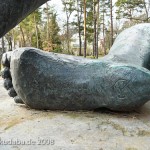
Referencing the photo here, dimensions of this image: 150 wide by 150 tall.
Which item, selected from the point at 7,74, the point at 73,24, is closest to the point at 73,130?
the point at 7,74

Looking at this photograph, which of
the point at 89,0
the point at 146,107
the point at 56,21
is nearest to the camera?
the point at 146,107

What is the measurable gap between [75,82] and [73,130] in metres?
0.66

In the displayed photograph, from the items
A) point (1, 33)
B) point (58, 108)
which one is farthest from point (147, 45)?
point (1, 33)

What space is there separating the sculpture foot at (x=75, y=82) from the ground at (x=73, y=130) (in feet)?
0.40

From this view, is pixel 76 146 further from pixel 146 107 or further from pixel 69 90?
pixel 146 107

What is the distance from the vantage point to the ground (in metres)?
2.54

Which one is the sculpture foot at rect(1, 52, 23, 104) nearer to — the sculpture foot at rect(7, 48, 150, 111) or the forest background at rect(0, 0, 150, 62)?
the sculpture foot at rect(7, 48, 150, 111)

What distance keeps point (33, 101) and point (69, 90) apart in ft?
1.41

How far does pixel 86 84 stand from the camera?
334 centimetres

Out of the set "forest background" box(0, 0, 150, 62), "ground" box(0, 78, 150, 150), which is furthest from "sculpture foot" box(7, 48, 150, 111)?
"forest background" box(0, 0, 150, 62)

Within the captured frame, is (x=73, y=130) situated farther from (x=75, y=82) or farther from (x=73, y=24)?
(x=73, y=24)

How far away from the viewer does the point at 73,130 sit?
9.35 feet

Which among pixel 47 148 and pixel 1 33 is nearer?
pixel 1 33

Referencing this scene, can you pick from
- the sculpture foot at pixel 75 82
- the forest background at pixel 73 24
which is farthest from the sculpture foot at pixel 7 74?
the forest background at pixel 73 24
